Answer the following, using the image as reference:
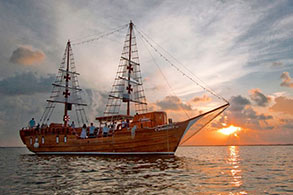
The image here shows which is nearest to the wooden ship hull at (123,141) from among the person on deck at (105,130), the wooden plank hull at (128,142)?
the wooden plank hull at (128,142)

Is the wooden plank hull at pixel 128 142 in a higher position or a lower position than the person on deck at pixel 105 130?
lower

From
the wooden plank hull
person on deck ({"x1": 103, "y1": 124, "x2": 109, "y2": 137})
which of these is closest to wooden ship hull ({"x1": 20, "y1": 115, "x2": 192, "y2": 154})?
the wooden plank hull

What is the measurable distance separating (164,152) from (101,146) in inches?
318

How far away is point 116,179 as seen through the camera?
410 inches

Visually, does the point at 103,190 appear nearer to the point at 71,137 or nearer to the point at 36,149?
the point at 71,137

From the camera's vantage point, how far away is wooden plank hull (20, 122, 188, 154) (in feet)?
81.0

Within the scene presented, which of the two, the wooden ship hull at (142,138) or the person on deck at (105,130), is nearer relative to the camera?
the wooden ship hull at (142,138)

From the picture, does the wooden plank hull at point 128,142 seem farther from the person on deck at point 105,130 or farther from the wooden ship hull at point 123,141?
the person on deck at point 105,130

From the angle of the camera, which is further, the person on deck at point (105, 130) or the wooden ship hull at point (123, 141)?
the person on deck at point (105, 130)

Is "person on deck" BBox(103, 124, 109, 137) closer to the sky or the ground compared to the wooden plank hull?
closer to the sky

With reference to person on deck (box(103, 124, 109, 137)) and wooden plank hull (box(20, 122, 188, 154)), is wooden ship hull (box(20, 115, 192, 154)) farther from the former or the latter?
person on deck (box(103, 124, 109, 137))

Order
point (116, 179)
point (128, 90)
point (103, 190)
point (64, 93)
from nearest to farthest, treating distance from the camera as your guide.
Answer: point (103, 190) → point (116, 179) → point (128, 90) → point (64, 93)

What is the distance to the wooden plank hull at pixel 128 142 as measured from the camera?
81.0 feet

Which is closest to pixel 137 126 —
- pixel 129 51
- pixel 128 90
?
pixel 128 90
